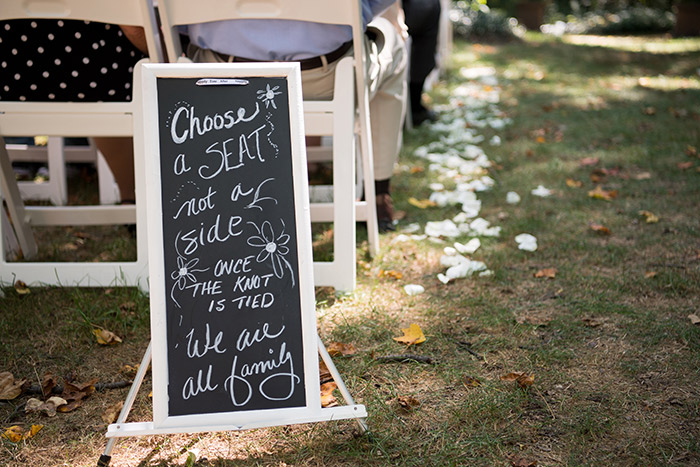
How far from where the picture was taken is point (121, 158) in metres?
3.05

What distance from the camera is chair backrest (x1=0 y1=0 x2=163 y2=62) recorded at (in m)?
2.25

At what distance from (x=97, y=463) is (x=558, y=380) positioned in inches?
48.9

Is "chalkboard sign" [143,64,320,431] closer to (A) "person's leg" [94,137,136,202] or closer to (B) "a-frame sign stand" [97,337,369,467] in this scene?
(B) "a-frame sign stand" [97,337,369,467]

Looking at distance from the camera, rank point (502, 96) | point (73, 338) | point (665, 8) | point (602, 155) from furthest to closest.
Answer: point (665, 8) < point (502, 96) < point (602, 155) < point (73, 338)

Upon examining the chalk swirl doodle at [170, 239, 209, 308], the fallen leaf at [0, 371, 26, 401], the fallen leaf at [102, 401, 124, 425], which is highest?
the chalk swirl doodle at [170, 239, 209, 308]

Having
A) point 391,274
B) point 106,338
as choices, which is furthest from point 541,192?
point 106,338

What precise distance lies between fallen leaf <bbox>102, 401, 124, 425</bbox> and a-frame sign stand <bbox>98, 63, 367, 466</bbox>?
0.19m

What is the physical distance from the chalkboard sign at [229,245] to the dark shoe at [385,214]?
150 centimetres

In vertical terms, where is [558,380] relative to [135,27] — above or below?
below

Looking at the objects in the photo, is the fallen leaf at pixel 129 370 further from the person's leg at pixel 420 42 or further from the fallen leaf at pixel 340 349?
the person's leg at pixel 420 42

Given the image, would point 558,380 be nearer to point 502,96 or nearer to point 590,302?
point 590,302

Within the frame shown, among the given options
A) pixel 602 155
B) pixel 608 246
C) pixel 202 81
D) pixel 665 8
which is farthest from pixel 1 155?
pixel 665 8

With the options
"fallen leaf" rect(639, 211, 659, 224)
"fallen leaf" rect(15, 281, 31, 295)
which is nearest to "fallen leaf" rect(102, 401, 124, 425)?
"fallen leaf" rect(15, 281, 31, 295)

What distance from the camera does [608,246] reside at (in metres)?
2.82
